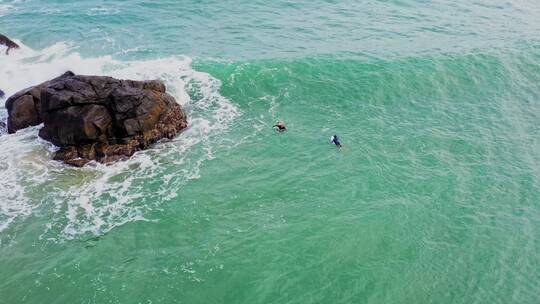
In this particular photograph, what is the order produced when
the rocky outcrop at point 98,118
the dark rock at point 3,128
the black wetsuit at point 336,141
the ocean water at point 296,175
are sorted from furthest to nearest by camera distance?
the dark rock at point 3,128 < the black wetsuit at point 336,141 < the rocky outcrop at point 98,118 < the ocean water at point 296,175

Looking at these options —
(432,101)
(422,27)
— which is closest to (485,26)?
(422,27)

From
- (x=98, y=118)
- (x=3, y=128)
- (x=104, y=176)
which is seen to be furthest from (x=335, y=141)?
A: (x=3, y=128)

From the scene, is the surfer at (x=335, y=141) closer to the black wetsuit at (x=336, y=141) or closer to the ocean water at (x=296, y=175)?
the black wetsuit at (x=336, y=141)

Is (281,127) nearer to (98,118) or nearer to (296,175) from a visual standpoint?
(296,175)

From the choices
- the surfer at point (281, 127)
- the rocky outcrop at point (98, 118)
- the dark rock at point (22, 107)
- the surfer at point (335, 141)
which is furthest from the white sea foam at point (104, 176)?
the surfer at point (335, 141)

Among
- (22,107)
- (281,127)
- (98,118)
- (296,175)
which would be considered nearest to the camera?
(296,175)

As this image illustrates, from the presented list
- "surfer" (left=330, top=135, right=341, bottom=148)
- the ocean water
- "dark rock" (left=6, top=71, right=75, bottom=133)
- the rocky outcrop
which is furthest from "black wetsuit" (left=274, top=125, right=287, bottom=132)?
"dark rock" (left=6, top=71, right=75, bottom=133)

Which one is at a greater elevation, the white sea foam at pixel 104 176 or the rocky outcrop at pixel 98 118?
the rocky outcrop at pixel 98 118
